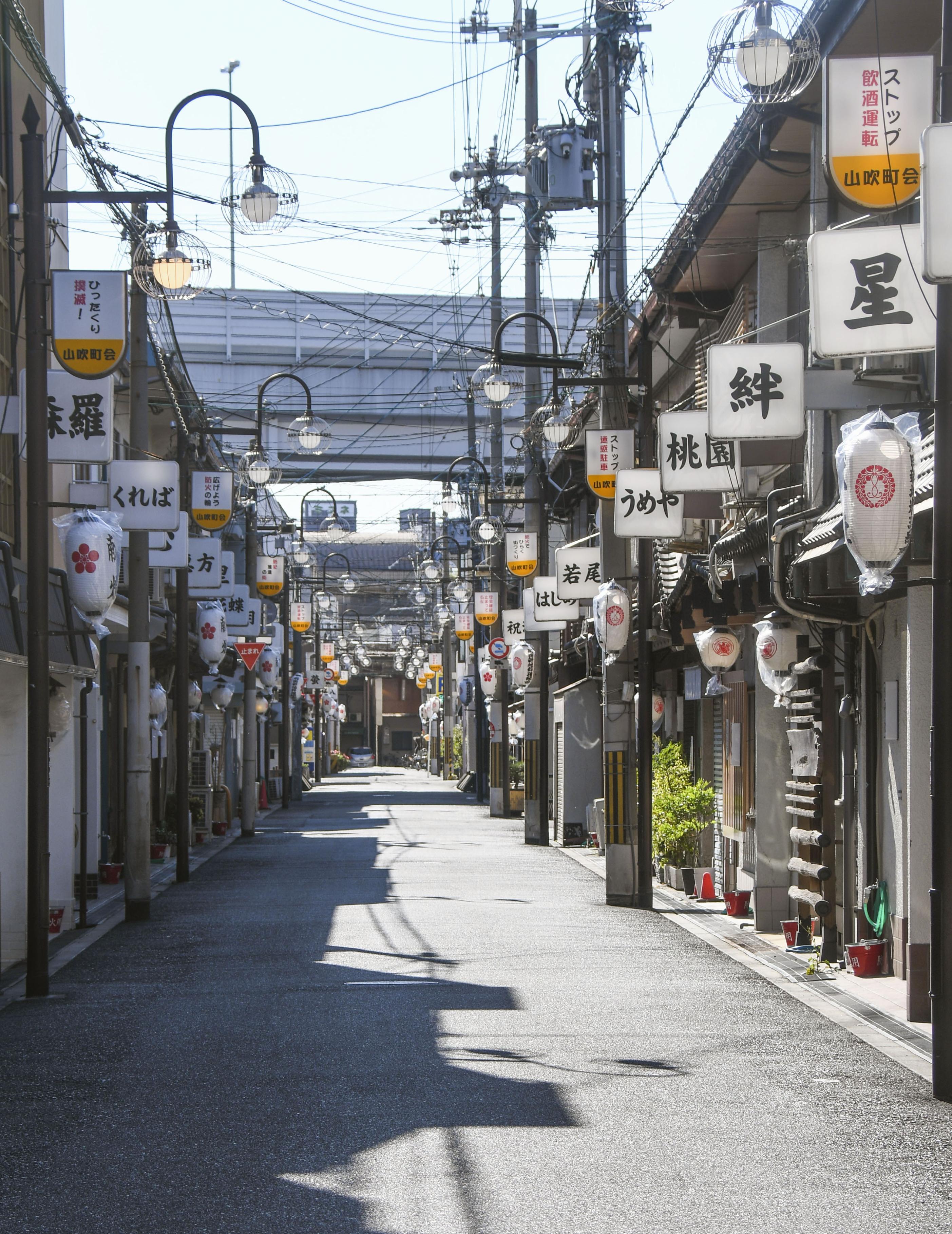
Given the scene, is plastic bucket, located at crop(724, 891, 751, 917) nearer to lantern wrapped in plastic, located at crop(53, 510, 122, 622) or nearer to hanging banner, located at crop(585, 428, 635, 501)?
hanging banner, located at crop(585, 428, 635, 501)

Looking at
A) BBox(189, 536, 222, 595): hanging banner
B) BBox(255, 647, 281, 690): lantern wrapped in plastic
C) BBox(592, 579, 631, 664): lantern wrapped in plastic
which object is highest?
BBox(189, 536, 222, 595): hanging banner

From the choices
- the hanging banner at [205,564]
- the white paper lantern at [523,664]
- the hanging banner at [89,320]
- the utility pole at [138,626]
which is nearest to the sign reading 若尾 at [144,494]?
the utility pole at [138,626]

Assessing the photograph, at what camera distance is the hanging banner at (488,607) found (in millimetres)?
43469

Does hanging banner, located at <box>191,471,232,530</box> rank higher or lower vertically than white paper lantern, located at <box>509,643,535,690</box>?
higher

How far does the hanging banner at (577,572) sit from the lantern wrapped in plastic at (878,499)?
61.3ft

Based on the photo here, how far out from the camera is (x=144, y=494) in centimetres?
2050

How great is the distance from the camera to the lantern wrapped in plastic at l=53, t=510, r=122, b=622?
1748 centimetres

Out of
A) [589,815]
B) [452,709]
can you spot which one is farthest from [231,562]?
[452,709]

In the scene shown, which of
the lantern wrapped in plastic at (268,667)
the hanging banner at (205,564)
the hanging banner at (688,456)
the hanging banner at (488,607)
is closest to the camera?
the hanging banner at (688,456)

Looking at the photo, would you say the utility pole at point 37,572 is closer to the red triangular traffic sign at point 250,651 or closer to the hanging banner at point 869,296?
the hanging banner at point 869,296

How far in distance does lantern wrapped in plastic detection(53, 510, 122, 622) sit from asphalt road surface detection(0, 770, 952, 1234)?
3.78 m

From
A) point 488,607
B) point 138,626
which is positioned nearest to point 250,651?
point 488,607

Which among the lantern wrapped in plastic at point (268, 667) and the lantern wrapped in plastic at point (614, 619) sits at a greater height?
the lantern wrapped in plastic at point (614, 619)

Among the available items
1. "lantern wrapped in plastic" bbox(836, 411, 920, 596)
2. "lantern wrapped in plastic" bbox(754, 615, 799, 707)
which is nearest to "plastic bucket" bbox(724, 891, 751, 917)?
"lantern wrapped in plastic" bbox(754, 615, 799, 707)
